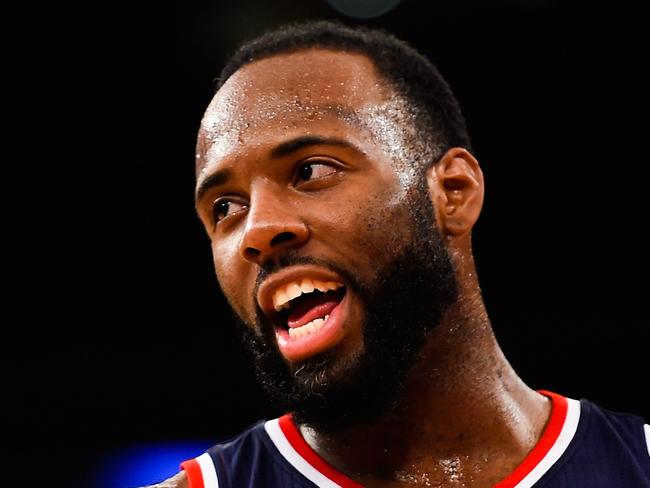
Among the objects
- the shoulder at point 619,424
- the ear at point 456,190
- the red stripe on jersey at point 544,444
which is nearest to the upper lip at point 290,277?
the ear at point 456,190

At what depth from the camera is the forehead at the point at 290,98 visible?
133 centimetres

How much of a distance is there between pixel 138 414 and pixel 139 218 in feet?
3.34

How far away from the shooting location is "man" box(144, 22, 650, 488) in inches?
49.1

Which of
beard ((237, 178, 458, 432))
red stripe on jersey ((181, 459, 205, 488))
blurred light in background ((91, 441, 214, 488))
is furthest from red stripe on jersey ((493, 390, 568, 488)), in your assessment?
blurred light in background ((91, 441, 214, 488))

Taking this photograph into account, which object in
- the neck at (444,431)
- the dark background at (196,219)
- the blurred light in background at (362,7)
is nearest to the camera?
the neck at (444,431)

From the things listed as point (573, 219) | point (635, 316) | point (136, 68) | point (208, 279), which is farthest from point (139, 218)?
point (635, 316)

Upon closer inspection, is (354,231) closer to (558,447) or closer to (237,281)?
(237,281)

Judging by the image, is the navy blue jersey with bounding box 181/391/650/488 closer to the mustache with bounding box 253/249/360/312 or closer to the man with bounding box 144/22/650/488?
the man with bounding box 144/22/650/488

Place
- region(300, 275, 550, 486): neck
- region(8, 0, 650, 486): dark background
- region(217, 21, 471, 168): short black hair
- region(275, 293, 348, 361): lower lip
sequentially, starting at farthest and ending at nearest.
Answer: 1. region(8, 0, 650, 486): dark background
2. region(217, 21, 471, 168): short black hair
3. region(300, 275, 550, 486): neck
4. region(275, 293, 348, 361): lower lip

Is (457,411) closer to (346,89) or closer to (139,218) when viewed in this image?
(346,89)

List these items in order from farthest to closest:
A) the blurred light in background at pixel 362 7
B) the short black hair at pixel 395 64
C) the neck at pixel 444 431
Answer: the blurred light in background at pixel 362 7
the short black hair at pixel 395 64
the neck at pixel 444 431

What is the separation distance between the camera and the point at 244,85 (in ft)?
4.67

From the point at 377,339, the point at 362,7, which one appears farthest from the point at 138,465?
the point at 377,339

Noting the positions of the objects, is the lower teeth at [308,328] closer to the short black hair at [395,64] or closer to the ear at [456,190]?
the ear at [456,190]
